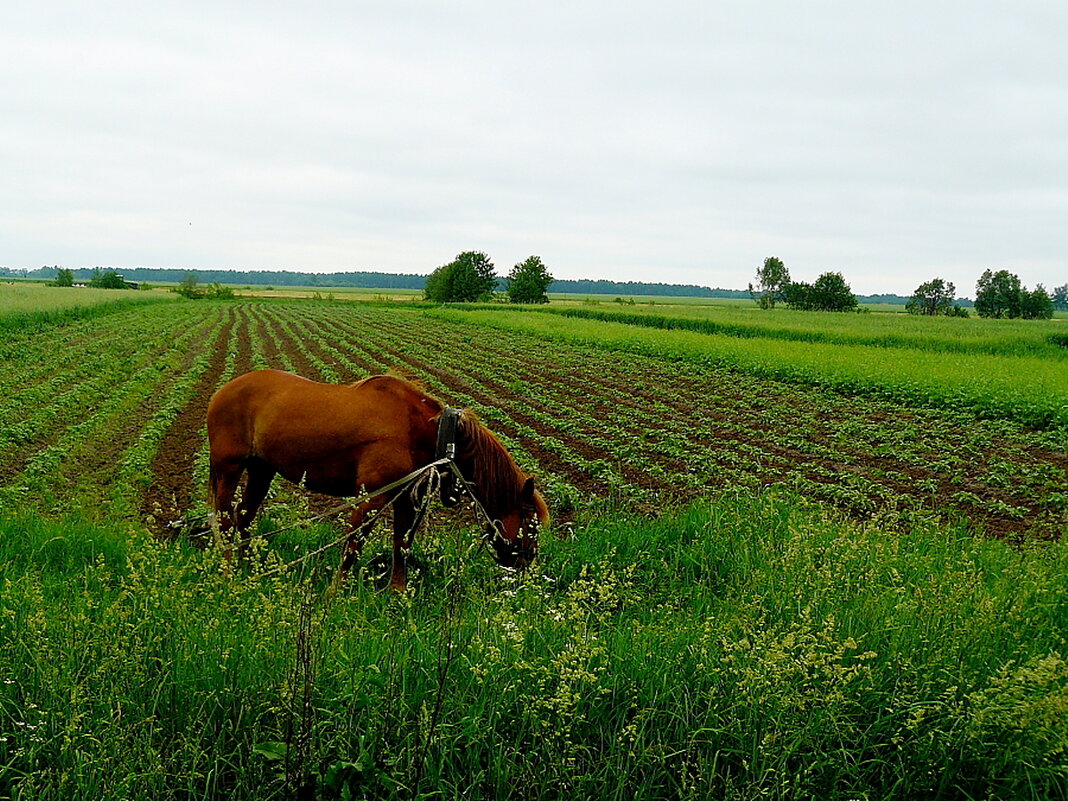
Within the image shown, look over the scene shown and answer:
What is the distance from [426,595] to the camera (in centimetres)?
511

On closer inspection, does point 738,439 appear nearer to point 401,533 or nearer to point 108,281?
point 401,533

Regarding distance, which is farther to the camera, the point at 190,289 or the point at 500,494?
the point at 190,289

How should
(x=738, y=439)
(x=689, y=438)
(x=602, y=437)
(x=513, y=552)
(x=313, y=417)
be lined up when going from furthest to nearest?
1. (x=738, y=439)
2. (x=689, y=438)
3. (x=602, y=437)
4. (x=313, y=417)
5. (x=513, y=552)

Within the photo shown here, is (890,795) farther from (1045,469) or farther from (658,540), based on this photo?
(1045,469)

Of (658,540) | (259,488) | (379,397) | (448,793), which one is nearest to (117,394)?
(259,488)

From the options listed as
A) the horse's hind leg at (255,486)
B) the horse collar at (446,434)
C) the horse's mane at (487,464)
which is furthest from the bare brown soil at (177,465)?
the horse's mane at (487,464)

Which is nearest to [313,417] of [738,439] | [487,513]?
[487,513]

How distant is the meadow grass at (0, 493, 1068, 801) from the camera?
252cm

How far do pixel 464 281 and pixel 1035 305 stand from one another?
2965 inches

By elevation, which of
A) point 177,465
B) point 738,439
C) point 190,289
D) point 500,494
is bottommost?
point 177,465

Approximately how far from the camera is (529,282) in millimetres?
104312

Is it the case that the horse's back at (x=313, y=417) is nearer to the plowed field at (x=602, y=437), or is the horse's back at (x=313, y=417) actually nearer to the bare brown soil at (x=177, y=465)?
the bare brown soil at (x=177, y=465)

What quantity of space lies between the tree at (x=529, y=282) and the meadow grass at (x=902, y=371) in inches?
2763

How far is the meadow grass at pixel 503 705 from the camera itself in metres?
2.52
